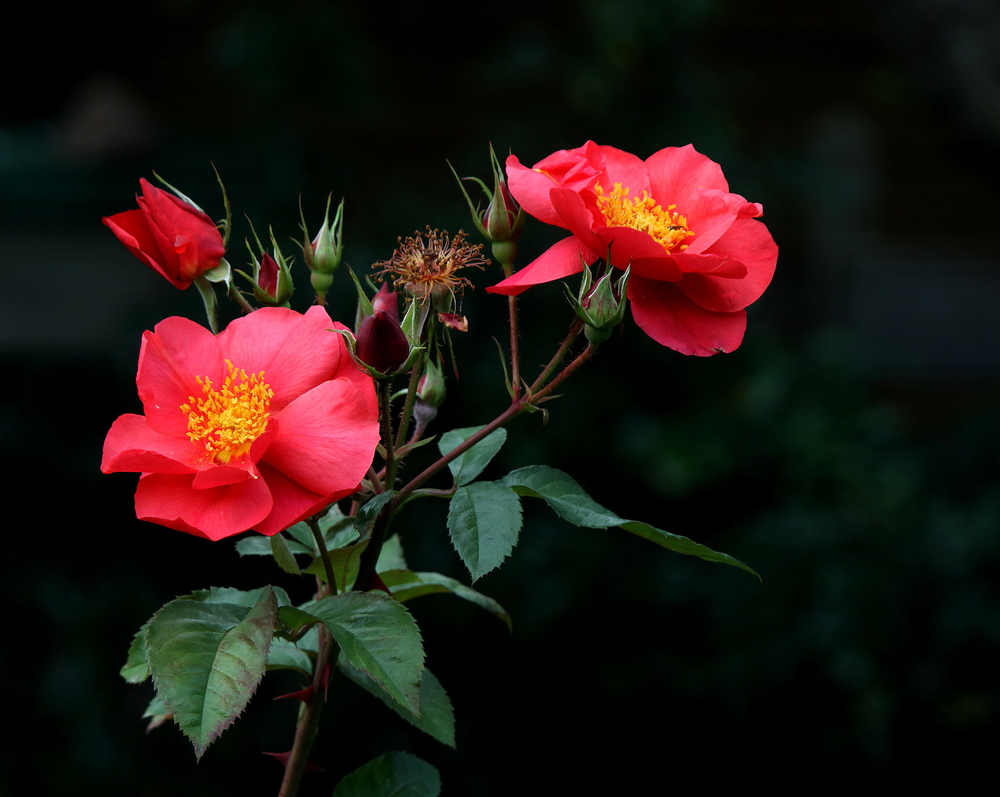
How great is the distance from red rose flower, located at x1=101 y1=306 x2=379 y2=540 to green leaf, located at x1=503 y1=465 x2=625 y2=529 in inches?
5.7

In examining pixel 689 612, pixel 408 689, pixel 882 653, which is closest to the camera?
pixel 408 689

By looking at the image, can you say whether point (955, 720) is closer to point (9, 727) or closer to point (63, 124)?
point (9, 727)

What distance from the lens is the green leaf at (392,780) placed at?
0.70m

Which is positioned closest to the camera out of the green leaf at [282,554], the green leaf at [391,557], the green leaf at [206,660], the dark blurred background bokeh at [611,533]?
the green leaf at [206,660]

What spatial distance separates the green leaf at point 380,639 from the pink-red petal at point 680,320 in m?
0.24

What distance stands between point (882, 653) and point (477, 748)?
1013 mm

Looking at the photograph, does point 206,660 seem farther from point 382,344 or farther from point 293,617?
point 382,344

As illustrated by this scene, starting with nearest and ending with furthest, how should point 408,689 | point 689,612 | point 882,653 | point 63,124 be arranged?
point 408,689, point 882,653, point 689,612, point 63,124

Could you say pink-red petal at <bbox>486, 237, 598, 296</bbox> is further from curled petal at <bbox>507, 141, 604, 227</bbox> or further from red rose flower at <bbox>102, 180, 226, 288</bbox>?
red rose flower at <bbox>102, 180, 226, 288</bbox>

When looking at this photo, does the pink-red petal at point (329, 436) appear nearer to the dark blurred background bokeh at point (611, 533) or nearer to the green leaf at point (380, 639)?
the green leaf at point (380, 639)

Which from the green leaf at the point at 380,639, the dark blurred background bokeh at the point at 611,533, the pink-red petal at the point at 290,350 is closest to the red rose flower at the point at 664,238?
the pink-red petal at the point at 290,350

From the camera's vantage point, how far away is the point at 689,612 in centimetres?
232

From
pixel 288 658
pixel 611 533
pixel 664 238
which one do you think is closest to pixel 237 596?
pixel 288 658

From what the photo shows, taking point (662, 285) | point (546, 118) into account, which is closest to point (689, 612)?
point (546, 118)
